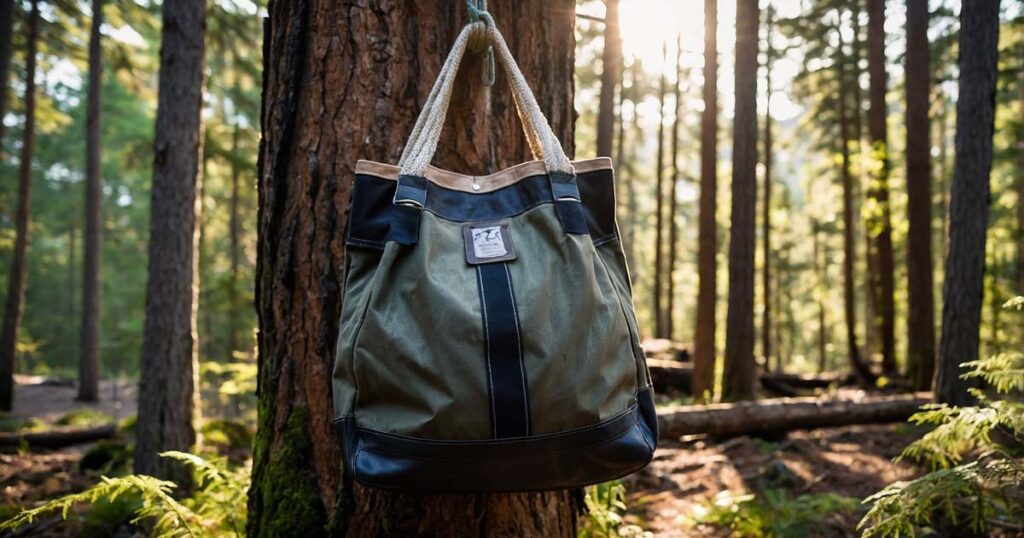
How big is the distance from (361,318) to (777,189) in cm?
2991

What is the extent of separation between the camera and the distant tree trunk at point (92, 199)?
13.6 metres

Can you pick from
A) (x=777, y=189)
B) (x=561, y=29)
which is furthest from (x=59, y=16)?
(x=777, y=189)

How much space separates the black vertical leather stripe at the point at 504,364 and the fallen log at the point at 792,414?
434cm

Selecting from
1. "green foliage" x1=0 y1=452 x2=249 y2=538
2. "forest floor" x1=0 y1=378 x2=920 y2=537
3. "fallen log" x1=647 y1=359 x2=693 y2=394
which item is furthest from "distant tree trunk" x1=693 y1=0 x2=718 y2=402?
"green foliage" x1=0 y1=452 x2=249 y2=538

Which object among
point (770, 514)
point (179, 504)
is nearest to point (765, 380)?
point (770, 514)

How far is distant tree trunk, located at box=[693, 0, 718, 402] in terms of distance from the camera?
30.2 ft

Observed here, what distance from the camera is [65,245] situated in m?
31.2

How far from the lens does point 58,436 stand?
8578mm

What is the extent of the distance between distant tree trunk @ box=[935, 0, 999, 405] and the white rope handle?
5227mm

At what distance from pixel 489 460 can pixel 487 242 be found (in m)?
0.56

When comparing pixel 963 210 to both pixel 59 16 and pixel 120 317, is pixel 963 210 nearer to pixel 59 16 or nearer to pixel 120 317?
pixel 59 16

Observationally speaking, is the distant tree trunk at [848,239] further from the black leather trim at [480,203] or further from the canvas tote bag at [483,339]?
the canvas tote bag at [483,339]

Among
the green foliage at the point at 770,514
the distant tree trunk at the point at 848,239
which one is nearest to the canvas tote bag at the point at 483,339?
the green foliage at the point at 770,514

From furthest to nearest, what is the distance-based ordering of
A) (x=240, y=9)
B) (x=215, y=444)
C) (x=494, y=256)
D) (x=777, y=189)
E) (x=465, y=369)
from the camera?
1. (x=777, y=189)
2. (x=240, y=9)
3. (x=215, y=444)
4. (x=494, y=256)
5. (x=465, y=369)
